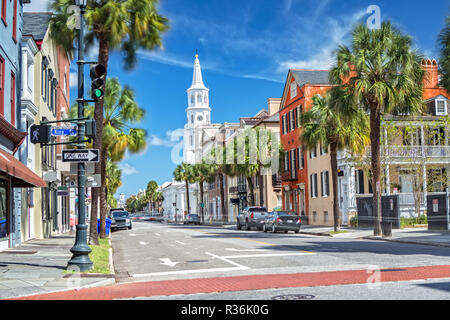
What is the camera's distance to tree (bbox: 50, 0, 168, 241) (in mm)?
20672

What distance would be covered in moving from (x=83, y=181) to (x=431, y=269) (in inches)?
337

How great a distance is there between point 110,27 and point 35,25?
10.1 meters

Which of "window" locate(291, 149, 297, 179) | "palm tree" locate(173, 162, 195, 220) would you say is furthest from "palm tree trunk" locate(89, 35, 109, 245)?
"palm tree" locate(173, 162, 195, 220)

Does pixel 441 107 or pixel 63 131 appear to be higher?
pixel 441 107

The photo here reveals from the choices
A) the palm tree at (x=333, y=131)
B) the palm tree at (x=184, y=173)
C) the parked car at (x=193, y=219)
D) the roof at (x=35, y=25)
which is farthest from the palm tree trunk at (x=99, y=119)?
the palm tree at (x=184, y=173)

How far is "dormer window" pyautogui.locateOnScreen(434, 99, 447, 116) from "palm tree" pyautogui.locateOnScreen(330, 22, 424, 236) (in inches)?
615

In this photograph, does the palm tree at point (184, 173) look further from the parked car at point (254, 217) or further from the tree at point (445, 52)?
the tree at point (445, 52)

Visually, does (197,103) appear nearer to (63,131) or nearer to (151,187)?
(151,187)

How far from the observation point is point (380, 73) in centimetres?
2547

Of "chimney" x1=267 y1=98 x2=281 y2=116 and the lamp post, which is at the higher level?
"chimney" x1=267 y1=98 x2=281 y2=116

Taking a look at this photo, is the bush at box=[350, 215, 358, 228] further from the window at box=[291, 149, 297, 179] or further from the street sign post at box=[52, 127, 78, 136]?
the street sign post at box=[52, 127, 78, 136]

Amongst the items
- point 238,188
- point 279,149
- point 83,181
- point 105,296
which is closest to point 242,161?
point 279,149

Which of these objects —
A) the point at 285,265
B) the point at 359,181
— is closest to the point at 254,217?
the point at 359,181

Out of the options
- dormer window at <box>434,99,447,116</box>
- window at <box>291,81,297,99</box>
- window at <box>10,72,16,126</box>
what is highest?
window at <box>291,81,297,99</box>
